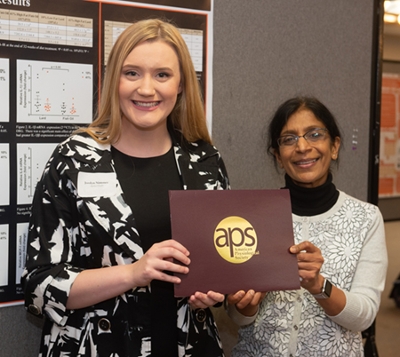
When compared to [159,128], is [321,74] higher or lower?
higher

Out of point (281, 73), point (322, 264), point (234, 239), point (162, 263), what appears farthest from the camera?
point (281, 73)

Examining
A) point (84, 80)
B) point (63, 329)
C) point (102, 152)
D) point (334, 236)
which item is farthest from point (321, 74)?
point (63, 329)

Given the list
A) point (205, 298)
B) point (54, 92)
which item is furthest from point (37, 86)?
point (205, 298)

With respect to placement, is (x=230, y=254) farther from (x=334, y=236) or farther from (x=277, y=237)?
(x=334, y=236)

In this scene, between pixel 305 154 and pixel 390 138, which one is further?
pixel 390 138

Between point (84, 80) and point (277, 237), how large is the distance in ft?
2.90

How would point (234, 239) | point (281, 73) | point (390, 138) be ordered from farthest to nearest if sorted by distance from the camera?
point (390, 138), point (281, 73), point (234, 239)

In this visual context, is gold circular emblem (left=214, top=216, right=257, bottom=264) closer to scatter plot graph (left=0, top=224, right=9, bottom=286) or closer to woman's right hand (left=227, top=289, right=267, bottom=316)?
woman's right hand (left=227, top=289, right=267, bottom=316)

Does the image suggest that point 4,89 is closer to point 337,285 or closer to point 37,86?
point 37,86

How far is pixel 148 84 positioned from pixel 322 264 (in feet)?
2.44

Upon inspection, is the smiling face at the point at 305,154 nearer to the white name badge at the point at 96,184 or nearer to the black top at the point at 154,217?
the black top at the point at 154,217

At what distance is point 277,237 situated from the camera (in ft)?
4.76

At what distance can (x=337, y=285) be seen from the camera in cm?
162

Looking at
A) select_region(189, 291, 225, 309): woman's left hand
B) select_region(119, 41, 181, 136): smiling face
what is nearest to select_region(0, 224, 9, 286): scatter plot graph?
select_region(119, 41, 181, 136): smiling face
